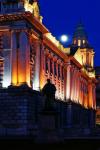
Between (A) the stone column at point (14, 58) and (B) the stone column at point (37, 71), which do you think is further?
(B) the stone column at point (37, 71)

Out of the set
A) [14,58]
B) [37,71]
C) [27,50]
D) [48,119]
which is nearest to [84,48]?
[37,71]

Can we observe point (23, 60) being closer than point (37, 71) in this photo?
Yes

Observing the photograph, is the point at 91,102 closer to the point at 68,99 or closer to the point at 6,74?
the point at 68,99

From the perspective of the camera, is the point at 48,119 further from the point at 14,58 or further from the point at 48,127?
the point at 14,58

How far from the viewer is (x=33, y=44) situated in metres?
63.5

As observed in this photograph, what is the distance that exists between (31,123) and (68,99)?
32246 millimetres

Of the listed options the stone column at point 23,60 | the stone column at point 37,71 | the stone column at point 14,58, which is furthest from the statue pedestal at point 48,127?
the stone column at point 37,71

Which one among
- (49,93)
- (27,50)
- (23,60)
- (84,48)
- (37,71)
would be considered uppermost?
(84,48)

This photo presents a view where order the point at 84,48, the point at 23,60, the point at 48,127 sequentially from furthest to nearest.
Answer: the point at 84,48
the point at 23,60
the point at 48,127

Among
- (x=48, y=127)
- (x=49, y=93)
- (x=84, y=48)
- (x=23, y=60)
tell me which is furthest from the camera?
A: (x=84, y=48)

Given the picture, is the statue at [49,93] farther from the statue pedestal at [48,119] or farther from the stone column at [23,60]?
the stone column at [23,60]

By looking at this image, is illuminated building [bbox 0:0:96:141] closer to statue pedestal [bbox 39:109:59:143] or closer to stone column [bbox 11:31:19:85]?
stone column [bbox 11:31:19:85]

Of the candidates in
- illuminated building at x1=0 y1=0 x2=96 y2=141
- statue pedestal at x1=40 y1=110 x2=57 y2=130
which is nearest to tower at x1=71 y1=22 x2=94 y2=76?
illuminated building at x1=0 y1=0 x2=96 y2=141

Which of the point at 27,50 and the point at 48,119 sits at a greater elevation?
the point at 27,50
